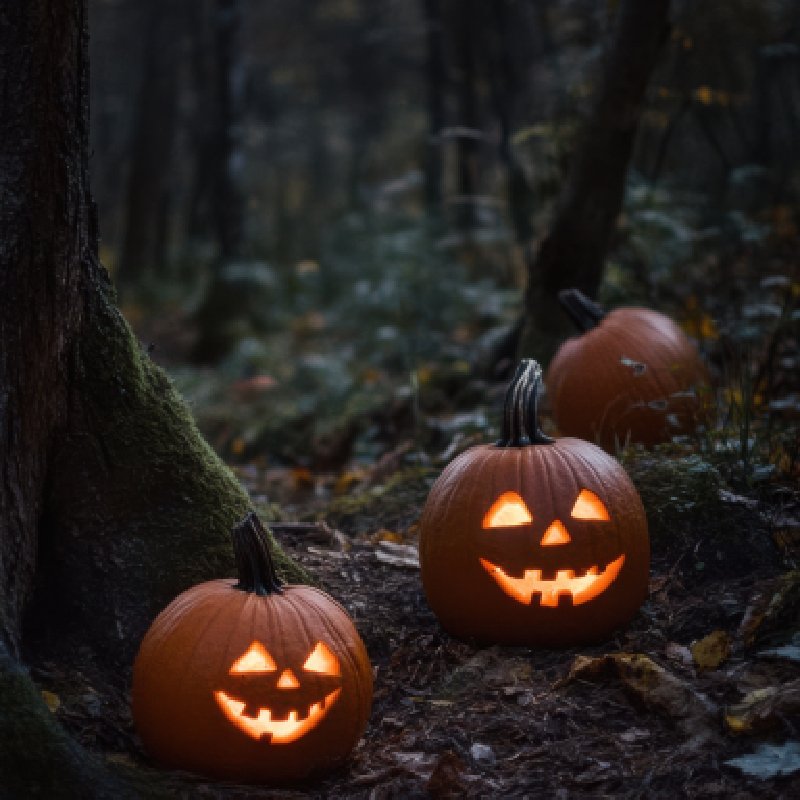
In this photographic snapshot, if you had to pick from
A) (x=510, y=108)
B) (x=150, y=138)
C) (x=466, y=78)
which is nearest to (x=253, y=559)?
(x=510, y=108)

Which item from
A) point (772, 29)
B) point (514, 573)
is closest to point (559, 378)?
point (514, 573)

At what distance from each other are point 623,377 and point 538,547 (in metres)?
1.87

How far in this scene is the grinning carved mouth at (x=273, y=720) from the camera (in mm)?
2869

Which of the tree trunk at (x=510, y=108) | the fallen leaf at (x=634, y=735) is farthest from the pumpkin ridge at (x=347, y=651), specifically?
the tree trunk at (x=510, y=108)

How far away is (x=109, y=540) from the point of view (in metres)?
3.38

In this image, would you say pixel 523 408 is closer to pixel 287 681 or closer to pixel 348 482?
pixel 287 681

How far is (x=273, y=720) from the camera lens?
287cm

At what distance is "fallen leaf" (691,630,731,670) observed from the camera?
3.17 m

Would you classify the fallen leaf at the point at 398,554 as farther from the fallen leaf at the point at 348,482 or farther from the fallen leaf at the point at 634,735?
the fallen leaf at the point at 348,482

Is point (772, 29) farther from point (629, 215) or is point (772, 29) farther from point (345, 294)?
point (345, 294)

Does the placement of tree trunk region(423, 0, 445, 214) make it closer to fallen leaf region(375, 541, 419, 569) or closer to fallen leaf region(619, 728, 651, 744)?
fallen leaf region(375, 541, 419, 569)

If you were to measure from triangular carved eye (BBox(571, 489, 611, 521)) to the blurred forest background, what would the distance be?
31.5 inches

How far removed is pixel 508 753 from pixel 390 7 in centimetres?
2753

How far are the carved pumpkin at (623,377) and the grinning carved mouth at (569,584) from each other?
4.96ft
